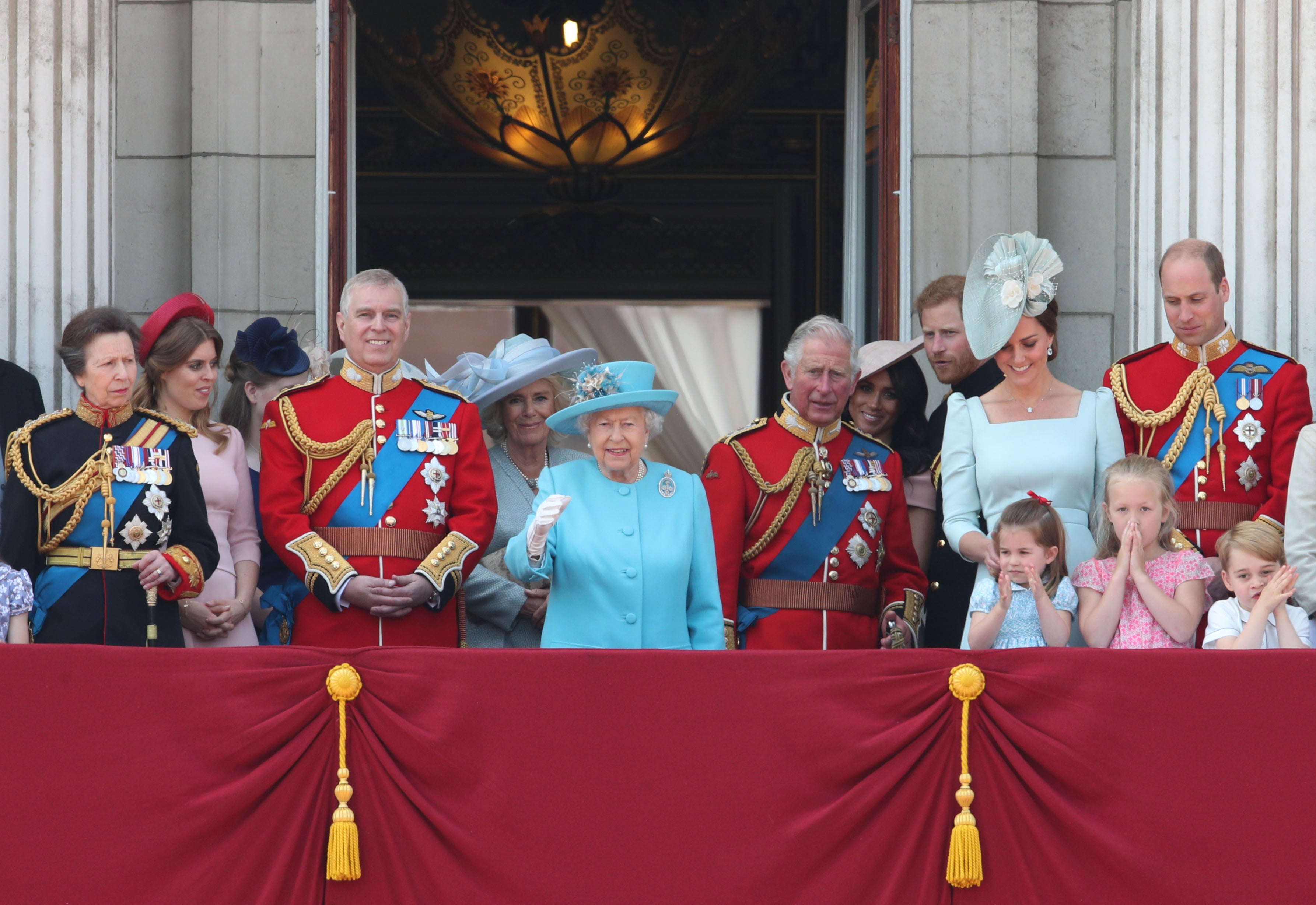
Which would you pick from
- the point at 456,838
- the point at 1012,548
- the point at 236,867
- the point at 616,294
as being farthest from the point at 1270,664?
the point at 616,294

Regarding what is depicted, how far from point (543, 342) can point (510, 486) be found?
1.51 feet

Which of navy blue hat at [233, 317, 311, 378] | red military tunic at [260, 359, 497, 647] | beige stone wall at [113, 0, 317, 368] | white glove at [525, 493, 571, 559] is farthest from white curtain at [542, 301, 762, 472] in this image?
white glove at [525, 493, 571, 559]

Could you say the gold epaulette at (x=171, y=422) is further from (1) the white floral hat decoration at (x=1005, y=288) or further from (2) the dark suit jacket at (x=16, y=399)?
(1) the white floral hat decoration at (x=1005, y=288)

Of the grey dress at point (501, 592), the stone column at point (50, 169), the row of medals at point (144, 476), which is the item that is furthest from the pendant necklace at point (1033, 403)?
the stone column at point (50, 169)

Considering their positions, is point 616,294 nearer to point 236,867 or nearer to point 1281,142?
point 1281,142

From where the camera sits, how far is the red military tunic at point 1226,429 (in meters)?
4.44

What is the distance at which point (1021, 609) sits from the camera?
4.09m

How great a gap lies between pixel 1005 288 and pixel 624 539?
47.3 inches

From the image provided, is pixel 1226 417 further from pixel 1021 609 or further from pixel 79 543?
pixel 79 543

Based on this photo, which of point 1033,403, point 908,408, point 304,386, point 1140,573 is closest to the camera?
point 1140,573

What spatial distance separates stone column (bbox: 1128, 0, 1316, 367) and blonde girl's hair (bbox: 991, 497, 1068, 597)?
1.85 m

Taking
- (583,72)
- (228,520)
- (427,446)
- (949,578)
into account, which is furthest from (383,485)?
(583,72)

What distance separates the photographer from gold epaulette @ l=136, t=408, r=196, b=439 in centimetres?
423

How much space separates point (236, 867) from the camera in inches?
136
